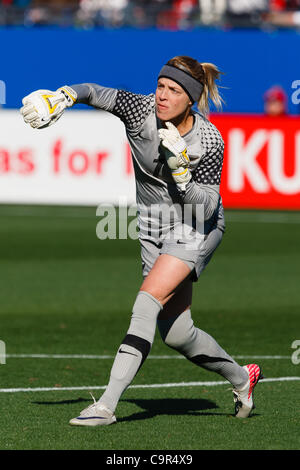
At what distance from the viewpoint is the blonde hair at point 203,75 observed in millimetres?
6895

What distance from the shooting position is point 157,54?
3055cm

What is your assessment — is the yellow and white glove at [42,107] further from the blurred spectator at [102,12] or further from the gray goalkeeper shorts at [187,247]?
the blurred spectator at [102,12]

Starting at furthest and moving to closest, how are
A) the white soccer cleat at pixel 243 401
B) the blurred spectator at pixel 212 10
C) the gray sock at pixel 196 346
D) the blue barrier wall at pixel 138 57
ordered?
1. the blue barrier wall at pixel 138 57
2. the blurred spectator at pixel 212 10
3. the white soccer cleat at pixel 243 401
4. the gray sock at pixel 196 346

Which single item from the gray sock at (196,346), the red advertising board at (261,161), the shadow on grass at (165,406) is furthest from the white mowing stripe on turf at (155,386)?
the red advertising board at (261,161)

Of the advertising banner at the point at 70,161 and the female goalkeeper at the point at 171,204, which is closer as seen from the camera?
the female goalkeeper at the point at 171,204

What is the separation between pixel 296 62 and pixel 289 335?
19.9 m

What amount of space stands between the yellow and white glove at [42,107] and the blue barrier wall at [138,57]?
2338cm

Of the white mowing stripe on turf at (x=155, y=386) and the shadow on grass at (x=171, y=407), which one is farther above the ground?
the shadow on grass at (x=171, y=407)

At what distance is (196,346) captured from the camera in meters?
7.06

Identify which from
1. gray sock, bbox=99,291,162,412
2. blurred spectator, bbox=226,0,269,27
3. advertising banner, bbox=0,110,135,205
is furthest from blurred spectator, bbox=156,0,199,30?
gray sock, bbox=99,291,162,412

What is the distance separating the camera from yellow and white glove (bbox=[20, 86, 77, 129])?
6.40m

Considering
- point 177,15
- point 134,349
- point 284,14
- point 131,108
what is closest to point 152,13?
point 177,15

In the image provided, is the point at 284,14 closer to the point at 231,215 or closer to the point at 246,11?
the point at 246,11

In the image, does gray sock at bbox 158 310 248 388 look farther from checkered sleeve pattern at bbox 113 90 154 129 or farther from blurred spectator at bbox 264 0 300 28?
blurred spectator at bbox 264 0 300 28
